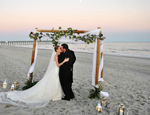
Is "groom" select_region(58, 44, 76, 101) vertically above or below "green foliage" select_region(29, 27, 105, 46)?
below

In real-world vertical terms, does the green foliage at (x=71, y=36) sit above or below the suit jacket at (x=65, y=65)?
above

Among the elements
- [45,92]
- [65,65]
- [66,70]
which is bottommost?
[45,92]

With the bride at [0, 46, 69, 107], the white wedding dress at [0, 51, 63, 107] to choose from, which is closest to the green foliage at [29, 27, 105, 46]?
the bride at [0, 46, 69, 107]

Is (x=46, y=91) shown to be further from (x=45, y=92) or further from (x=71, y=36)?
(x=71, y=36)


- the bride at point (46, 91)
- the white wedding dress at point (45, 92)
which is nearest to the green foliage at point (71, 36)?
the bride at point (46, 91)

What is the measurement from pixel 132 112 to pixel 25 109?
3.63 metres

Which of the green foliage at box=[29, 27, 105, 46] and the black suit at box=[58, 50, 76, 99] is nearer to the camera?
the black suit at box=[58, 50, 76, 99]

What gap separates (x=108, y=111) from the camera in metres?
5.30

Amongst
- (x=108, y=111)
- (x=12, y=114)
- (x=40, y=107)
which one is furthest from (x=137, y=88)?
(x=12, y=114)

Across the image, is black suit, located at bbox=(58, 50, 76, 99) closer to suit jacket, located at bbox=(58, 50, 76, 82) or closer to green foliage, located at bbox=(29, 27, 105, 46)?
suit jacket, located at bbox=(58, 50, 76, 82)

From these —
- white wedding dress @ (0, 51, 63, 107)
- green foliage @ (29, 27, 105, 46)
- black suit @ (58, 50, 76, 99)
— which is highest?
green foliage @ (29, 27, 105, 46)

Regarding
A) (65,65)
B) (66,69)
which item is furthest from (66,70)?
(65,65)

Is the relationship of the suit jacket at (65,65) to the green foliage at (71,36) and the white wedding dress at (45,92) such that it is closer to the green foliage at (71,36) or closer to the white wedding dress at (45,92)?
the white wedding dress at (45,92)

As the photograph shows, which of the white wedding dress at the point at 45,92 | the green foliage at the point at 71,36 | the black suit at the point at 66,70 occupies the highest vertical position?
the green foliage at the point at 71,36
